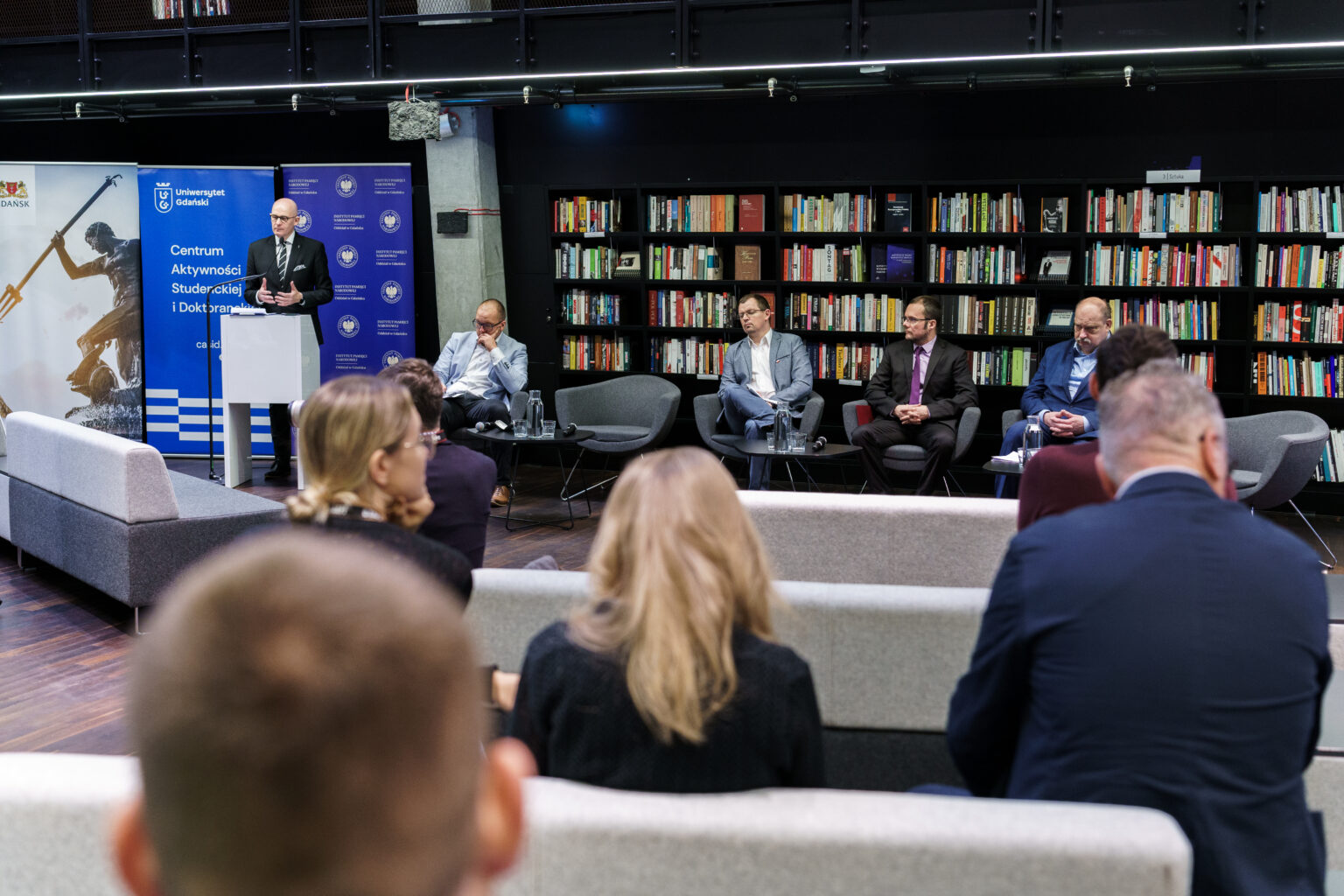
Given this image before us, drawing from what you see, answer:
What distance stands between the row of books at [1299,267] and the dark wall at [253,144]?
6.12 m

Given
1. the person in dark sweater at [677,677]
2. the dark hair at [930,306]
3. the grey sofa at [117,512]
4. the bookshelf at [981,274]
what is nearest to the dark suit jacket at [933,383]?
the dark hair at [930,306]

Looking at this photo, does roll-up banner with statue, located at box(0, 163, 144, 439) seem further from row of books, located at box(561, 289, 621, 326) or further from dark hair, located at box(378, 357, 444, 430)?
dark hair, located at box(378, 357, 444, 430)

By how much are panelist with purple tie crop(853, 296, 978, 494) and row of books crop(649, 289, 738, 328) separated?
1659 mm

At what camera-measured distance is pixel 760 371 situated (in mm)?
7941

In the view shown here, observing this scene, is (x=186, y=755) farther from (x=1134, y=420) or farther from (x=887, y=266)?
(x=887, y=266)

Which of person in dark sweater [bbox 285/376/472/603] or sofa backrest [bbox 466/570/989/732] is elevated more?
person in dark sweater [bbox 285/376/472/603]

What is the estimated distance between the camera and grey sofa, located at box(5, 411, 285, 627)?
16.6 ft

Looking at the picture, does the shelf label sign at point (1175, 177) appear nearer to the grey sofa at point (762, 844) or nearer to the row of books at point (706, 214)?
the row of books at point (706, 214)

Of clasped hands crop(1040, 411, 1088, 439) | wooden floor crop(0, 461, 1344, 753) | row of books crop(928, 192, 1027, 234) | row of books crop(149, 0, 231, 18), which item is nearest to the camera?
wooden floor crop(0, 461, 1344, 753)

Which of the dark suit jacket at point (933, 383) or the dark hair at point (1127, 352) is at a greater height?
the dark hair at point (1127, 352)

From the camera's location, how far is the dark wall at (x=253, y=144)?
32.1 feet

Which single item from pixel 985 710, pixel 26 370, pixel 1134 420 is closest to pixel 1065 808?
pixel 985 710

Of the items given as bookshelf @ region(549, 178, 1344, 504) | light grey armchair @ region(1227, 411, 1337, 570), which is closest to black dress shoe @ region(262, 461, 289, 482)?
bookshelf @ region(549, 178, 1344, 504)

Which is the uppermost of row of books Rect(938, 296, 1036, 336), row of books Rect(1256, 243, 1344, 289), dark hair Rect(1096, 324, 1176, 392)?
row of books Rect(1256, 243, 1344, 289)
